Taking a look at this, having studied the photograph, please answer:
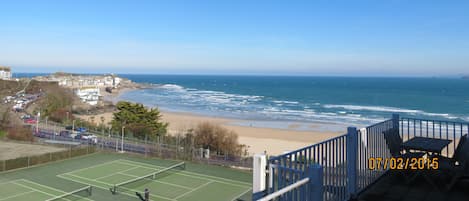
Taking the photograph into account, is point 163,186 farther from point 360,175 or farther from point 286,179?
point 286,179

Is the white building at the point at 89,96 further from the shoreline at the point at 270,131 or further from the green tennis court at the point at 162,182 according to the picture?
the green tennis court at the point at 162,182

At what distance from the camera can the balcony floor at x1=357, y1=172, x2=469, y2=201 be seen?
473 cm

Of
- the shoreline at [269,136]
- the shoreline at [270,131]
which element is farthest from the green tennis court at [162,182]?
the shoreline at [270,131]

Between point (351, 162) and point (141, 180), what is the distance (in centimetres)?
1565

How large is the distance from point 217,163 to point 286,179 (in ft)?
63.3

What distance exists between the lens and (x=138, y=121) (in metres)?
35.1

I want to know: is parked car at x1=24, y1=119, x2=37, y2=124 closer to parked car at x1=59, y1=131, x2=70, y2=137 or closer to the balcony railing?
parked car at x1=59, y1=131, x2=70, y2=137

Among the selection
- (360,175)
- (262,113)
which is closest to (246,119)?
(262,113)

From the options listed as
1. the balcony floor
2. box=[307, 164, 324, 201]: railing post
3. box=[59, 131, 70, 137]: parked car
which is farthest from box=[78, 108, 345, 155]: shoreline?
box=[307, 164, 324, 201]: railing post

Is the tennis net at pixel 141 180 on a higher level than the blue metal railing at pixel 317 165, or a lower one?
lower

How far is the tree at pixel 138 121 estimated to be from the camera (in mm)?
32281

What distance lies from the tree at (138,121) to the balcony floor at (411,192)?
91.4 feet

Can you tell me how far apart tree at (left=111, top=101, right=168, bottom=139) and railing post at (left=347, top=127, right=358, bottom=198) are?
28.0 metres

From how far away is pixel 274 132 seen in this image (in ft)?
120
